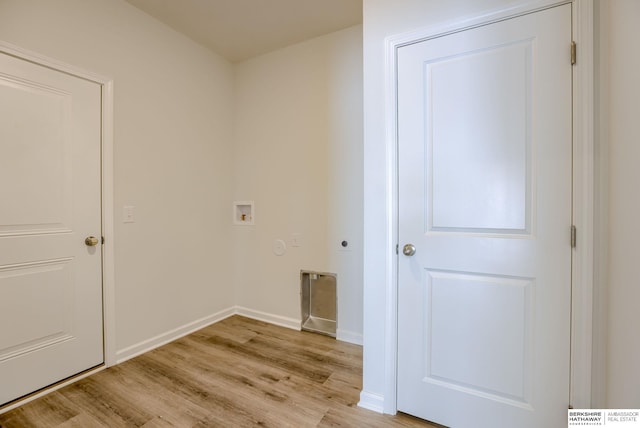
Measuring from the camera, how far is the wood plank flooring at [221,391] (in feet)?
5.16

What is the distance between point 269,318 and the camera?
296 centimetres

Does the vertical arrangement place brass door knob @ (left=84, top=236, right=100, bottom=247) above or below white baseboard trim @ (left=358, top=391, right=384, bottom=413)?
above

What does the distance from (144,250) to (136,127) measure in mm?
1010

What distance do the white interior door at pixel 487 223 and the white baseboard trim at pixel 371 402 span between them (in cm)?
12

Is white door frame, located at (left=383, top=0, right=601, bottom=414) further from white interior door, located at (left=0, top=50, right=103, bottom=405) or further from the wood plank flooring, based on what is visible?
white interior door, located at (left=0, top=50, right=103, bottom=405)

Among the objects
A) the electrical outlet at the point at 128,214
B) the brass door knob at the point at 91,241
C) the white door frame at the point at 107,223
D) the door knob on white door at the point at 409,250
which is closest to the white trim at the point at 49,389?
the white door frame at the point at 107,223

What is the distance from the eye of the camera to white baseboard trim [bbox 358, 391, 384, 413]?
1643 mm

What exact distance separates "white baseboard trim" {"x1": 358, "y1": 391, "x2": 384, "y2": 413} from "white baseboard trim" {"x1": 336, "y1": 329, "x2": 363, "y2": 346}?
0.82 metres


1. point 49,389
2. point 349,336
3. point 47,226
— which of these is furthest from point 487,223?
point 49,389

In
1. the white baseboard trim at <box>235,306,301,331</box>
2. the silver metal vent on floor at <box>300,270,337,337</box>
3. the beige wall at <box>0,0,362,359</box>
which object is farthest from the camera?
the white baseboard trim at <box>235,306,301,331</box>

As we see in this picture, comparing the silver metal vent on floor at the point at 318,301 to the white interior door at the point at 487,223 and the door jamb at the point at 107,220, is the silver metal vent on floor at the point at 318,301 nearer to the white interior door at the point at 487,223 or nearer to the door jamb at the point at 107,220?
the white interior door at the point at 487,223

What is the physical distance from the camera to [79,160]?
6.43ft

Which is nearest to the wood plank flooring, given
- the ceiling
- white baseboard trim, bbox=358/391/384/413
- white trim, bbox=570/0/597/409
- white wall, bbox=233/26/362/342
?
white baseboard trim, bbox=358/391/384/413

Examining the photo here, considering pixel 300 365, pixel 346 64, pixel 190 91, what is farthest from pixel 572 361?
pixel 190 91
